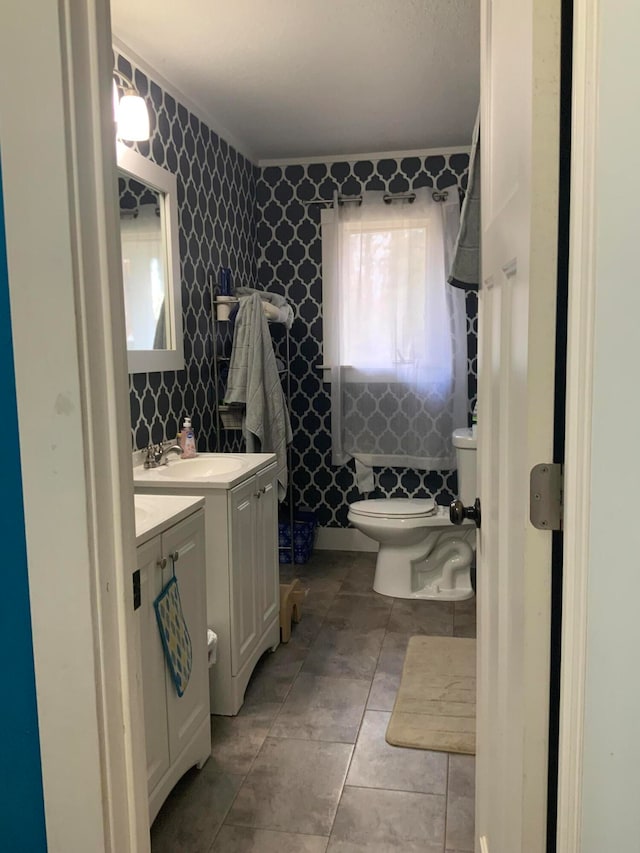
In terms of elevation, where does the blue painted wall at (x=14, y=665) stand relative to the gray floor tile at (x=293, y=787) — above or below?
above

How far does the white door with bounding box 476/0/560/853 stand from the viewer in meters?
0.81

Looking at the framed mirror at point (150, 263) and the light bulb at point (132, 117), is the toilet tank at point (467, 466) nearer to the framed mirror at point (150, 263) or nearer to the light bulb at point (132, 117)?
the framed mirror at point (150, 263)

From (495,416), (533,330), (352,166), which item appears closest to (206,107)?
(352,166)

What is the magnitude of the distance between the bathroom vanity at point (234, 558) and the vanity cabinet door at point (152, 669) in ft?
1.81

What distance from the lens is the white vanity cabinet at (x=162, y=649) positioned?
5.74ft

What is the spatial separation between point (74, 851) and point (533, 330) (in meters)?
1.01

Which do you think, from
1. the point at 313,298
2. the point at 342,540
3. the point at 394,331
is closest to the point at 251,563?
the point at 342,540

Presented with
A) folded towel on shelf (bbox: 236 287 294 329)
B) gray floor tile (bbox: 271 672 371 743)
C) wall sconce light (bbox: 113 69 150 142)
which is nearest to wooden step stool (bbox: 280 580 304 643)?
gray floor tile (bbox: 271 672 371 743)

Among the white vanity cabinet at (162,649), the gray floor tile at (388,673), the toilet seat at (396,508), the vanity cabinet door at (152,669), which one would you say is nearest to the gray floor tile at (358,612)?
the gray floor tile at (388,673)

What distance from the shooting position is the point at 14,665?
1039 mm

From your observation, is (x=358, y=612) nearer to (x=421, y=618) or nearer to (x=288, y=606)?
(x=421, y=618)

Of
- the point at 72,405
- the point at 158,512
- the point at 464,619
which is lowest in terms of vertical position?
the point at 464,619

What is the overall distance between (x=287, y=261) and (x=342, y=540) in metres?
1.80

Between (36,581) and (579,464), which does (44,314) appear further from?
(579,464)
